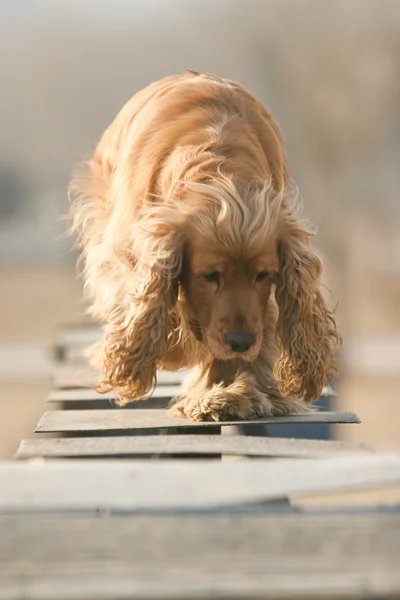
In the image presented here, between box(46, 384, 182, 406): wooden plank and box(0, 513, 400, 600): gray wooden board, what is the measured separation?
1628 mm

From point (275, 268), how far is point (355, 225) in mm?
15399

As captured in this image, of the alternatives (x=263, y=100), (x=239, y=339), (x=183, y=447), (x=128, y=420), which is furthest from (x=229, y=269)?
(x=263, y=100)

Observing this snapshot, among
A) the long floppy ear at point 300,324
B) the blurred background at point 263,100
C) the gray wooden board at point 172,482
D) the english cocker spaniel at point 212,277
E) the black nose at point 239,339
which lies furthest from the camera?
the blurred background at point 263,100

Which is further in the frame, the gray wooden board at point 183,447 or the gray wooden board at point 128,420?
the gray wooden board at point 128,420

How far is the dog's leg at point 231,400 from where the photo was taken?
2908 millimetres

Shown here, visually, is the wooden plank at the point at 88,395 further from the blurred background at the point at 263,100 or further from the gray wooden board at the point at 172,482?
the blurred background at the point at 263,100

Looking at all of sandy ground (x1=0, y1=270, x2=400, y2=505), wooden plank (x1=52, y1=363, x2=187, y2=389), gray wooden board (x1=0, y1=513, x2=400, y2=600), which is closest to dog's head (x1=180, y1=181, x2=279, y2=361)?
wooden plank (x1=52, y1=363, x2=187, y2=389)

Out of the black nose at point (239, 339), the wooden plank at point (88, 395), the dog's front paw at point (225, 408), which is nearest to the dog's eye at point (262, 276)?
the black nose at point (239, 339)

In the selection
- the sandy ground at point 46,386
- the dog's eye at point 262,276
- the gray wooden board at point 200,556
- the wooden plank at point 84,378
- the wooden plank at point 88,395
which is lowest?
the sandy ground at point 46,386

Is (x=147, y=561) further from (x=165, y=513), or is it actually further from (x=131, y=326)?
(x=131, y=326)

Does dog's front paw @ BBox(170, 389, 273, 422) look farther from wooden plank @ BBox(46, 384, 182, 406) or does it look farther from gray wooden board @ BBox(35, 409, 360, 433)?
wooden plank @ BBox(46, 384, 182, 406)

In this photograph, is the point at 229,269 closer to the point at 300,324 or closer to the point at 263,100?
the point at 300,324

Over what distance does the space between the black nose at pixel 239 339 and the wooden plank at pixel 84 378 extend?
0.80 meters

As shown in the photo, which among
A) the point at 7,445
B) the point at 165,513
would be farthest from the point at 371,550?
the point at 7,445
